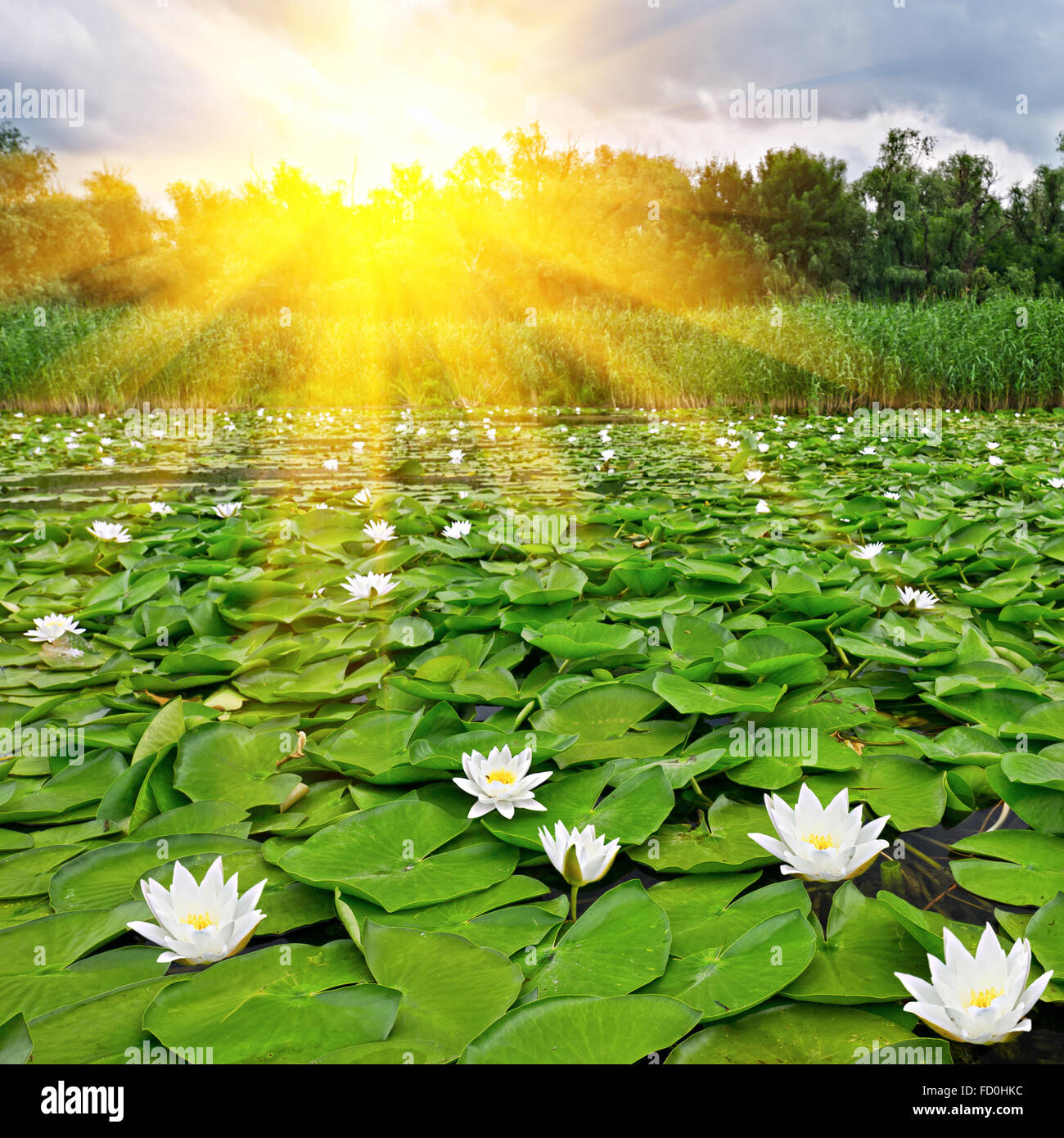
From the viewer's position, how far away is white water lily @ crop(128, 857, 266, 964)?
2.74ft

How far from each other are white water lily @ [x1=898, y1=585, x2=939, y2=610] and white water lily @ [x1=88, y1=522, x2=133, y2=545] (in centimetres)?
273

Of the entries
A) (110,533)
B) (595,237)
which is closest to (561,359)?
(110,533)

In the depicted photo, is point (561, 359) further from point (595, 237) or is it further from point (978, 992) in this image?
point (595, 237)

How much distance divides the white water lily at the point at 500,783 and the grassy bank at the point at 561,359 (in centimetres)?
860

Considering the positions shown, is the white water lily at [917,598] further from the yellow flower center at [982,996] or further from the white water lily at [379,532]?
the white water lily at [379,532]

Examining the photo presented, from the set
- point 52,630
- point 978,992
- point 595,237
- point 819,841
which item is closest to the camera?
point 978,992

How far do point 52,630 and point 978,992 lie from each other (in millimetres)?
2063

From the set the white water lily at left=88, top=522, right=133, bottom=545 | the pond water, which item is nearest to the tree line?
the pond water

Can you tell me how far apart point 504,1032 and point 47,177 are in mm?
32226

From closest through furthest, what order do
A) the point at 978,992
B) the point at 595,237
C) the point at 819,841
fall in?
the point at 978,992 < the point at 819,841 < the point at 595,237

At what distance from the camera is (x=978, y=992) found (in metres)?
0.74

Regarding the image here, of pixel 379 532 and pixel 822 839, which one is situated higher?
pixel 379 532

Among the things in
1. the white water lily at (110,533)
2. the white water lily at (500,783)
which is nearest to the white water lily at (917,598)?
the white water lily at (500,783)
